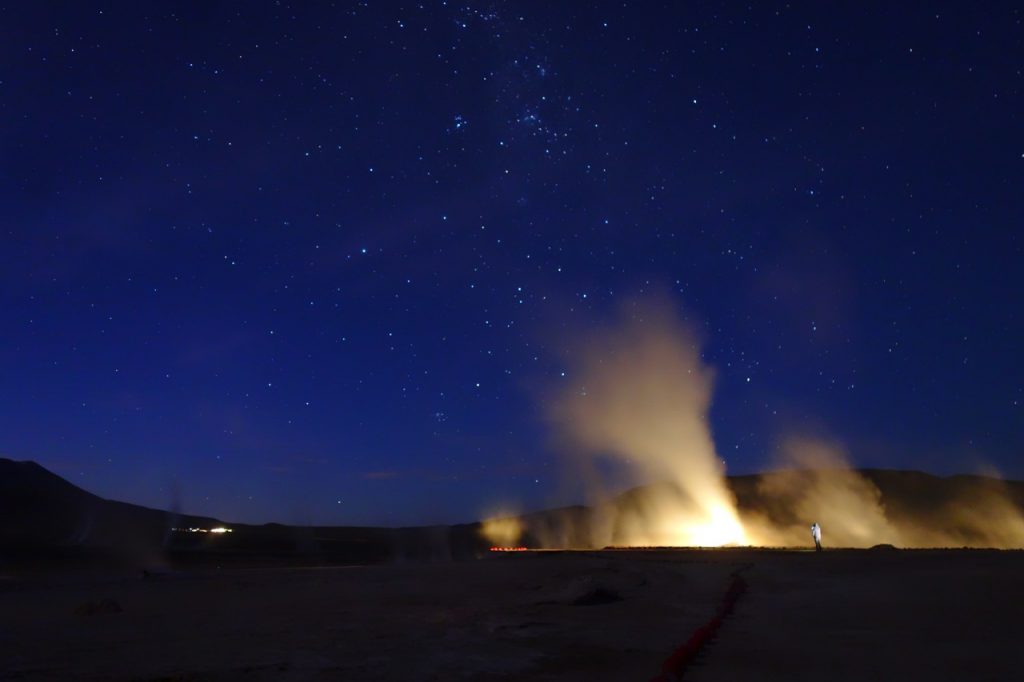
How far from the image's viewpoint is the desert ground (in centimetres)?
843

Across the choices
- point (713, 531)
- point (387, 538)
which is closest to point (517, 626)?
point (713, 531)

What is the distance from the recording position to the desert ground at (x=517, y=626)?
332 inches

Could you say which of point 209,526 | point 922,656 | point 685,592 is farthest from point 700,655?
point 209,526

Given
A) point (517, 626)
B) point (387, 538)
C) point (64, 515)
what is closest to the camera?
point (517, 626)

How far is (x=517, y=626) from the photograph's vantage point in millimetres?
11555

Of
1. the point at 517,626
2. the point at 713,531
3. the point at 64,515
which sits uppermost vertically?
the point at 64,515

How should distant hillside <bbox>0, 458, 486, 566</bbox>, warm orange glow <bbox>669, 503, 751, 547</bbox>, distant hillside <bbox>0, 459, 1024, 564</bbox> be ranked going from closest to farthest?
warm orange glow <bbox>669, 503, 751, 547</bbox>
distant hillside <bbox>0, 459, 1024, 564</bbox>
distant hillside <bbox>0, 458, 486, 566</bbox>

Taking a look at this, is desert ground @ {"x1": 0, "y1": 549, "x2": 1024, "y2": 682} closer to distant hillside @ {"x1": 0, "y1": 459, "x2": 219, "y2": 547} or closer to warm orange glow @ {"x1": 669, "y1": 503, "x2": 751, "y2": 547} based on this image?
warm orange glow @ {"x1": 669, "y1": 503, "x2": 751, "y2": 547}

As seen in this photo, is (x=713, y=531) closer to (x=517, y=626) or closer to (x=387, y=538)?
(x=517, y=626)

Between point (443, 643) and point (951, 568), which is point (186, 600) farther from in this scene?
point (951, 568)

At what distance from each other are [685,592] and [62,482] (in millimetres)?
164988

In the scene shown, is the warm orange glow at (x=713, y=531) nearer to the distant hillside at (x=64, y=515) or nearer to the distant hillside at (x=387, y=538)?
the distant hillside at (x=387, y=538)

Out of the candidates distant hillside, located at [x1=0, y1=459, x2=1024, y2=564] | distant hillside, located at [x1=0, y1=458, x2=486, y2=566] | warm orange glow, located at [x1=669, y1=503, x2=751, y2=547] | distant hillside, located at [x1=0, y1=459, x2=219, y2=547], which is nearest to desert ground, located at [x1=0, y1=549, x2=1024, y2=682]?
warm orange glow, located at [x1=669, y1=503, x2=751, y2=547]

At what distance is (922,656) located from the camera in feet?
29.5
